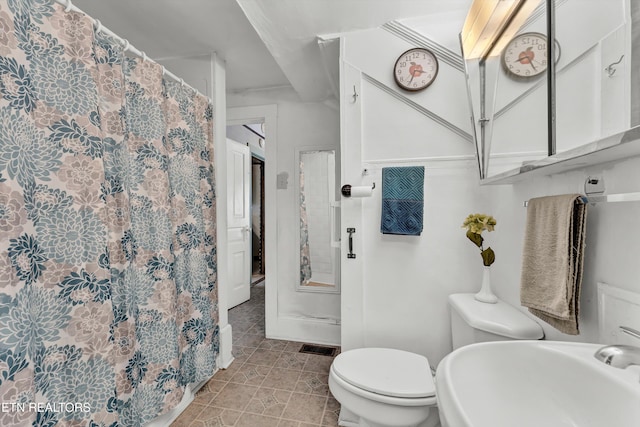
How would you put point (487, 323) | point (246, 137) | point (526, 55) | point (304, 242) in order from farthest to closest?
point (246, 137), point (304, 242), point (487, 323), point (526, 55)

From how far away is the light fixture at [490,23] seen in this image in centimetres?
108

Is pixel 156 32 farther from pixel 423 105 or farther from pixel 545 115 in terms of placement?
pixel 545 115

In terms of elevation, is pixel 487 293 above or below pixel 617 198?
below

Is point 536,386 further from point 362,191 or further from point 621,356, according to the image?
point 362,191

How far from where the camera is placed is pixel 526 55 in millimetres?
1038

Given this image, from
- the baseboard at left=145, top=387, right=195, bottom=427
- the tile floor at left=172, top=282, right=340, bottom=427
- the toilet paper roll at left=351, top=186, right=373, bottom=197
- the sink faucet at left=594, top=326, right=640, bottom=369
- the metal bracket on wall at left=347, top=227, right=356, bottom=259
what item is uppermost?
the toilet paper roll at left=351, top=186, right=373, bottom=197

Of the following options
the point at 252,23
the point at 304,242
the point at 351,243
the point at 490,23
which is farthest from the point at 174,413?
the point at 490,23

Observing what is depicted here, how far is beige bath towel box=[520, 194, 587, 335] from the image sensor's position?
31.9 inches

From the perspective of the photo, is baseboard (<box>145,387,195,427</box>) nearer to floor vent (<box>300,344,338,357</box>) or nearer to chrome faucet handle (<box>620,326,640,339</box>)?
floor vent (<box>300,344,338,357</box>)

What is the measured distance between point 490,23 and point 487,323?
130 centimetres

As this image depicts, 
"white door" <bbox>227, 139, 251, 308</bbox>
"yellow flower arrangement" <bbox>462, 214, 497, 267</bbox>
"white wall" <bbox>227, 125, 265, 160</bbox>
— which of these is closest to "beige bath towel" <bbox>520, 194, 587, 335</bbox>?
"yellow flower arrangement" <bbox>462, 214, 497, 267</bbox>

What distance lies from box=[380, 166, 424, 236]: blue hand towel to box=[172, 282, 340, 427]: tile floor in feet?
3.77

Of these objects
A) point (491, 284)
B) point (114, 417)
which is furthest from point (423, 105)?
point (114, 417)

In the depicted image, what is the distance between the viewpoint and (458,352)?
29.7 inches
